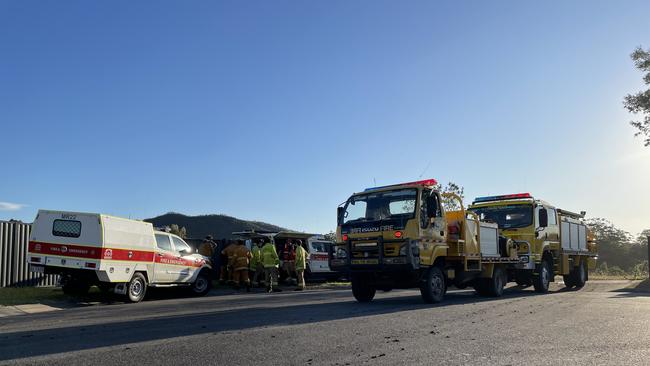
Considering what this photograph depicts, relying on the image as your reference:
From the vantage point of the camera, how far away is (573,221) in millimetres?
20172

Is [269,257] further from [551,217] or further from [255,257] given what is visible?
[551,217]

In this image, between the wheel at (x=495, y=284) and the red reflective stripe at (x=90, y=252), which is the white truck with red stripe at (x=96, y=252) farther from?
the wheel at (x=495, y=284)

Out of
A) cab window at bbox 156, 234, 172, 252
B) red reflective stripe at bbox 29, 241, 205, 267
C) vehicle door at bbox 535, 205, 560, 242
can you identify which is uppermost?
vehicle door at bbox 535, 205, 560, 242

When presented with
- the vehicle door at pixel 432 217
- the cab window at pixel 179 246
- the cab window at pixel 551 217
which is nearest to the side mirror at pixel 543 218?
the cab window at pixel 551 217

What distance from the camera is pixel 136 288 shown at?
48.6 ft

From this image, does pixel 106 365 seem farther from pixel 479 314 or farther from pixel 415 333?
pixel 479 314

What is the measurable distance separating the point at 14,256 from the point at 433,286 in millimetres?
12977

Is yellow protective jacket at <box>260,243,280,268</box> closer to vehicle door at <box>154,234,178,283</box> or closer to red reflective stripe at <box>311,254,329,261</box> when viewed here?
vehicle door at <box>154,234,178,283</box>

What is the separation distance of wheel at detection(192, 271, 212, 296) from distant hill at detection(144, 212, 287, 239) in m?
51.7

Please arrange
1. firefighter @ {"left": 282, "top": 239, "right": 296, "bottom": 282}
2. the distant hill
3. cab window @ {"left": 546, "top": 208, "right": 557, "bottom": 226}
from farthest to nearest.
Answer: the distant hill → firefighter @ {"left": 282, "top": 239, "right": 296, "bottom": 282} → cab window @ {"left": 546, "top": 208, "right": 557, "bottom": 226}

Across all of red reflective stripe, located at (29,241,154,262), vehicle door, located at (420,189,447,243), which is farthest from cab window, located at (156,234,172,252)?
vehicle door, located at (420,189,447,243)

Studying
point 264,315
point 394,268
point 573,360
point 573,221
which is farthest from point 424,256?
point 573,221

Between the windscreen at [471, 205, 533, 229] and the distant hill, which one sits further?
the distant hill

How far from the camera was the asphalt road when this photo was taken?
627 centimetres
